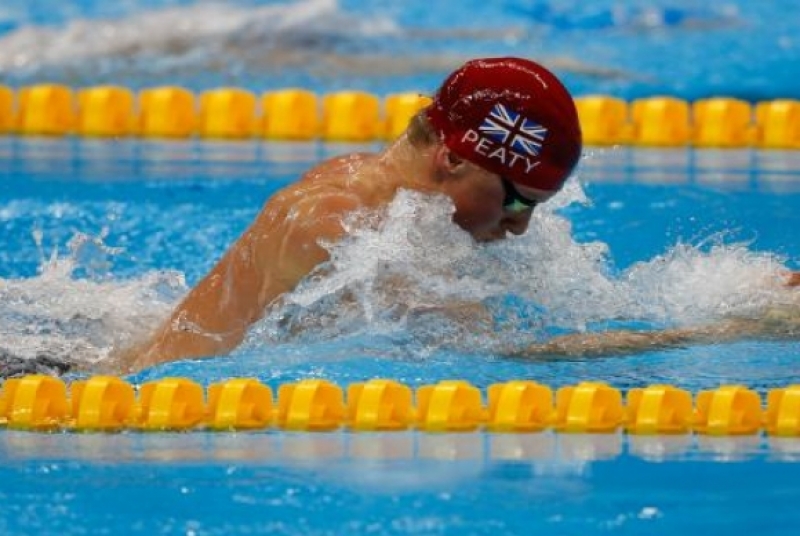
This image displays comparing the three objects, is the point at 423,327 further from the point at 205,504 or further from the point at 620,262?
the point at 620,262

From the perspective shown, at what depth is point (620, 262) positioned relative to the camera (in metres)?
4.92

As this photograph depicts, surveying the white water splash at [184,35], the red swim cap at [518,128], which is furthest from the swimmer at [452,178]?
the white water splash at [184,35]

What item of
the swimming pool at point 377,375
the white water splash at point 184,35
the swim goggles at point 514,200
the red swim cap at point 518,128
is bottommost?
the swimming pool at point 377,375

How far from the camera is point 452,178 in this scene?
3547 millimetres

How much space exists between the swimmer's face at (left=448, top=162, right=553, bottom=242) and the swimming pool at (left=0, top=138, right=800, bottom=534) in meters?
0.07

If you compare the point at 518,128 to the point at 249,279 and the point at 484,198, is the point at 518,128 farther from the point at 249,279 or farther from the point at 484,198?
the point at 249,279

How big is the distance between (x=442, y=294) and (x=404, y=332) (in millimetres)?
127

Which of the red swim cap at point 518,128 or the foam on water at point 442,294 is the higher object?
the red swim cap at point 518,128

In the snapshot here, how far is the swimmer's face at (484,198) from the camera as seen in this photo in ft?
11.6

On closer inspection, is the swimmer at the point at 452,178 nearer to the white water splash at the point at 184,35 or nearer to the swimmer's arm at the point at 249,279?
the swimmer's arm at the point at 249,279

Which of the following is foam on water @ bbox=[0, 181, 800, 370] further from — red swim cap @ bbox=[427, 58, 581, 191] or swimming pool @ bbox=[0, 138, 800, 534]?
red swim cap @ bbox=[427, 58, 581, 191]

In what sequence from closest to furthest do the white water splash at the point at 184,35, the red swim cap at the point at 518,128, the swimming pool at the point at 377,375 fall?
the swimming pool at the point at 377,375, the red swim cap at the point at 518,128, the white water splash at the point at 184,35

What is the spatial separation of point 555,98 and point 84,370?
3.98ft

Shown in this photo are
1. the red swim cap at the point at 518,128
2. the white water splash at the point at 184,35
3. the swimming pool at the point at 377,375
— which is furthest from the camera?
the white water splash at the point at 184,35
